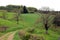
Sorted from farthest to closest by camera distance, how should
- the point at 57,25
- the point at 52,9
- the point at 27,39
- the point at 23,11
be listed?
the point at 23,11, the point at 52,9, the point at 57,25, the point at 27,39

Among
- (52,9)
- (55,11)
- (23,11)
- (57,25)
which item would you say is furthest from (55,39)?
(23,11)

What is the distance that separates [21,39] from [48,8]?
42345mm

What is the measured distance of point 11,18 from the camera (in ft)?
285

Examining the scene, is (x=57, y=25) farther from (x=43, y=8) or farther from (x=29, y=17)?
(x=29, y=17)

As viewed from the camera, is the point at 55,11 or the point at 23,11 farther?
the point at 23,11

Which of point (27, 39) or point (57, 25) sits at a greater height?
point (27, 39)

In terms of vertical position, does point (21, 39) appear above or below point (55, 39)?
above

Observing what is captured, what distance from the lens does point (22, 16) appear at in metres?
89.0

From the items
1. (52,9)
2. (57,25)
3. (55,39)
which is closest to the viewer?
A: (55,39)

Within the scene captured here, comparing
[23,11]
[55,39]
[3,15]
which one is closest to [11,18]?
[3,15]

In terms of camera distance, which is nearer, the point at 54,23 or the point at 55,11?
the point at 54,23

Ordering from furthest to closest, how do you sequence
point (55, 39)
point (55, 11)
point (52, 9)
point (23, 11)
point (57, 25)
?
point (23, 11), point (55, 11), point (52, 9), point (57, 25), point (55, 39)

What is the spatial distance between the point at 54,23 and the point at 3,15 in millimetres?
24588

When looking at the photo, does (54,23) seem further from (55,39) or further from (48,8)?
(55,39)
